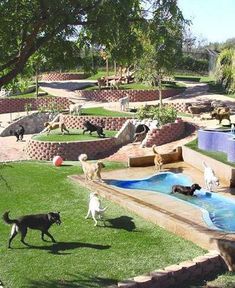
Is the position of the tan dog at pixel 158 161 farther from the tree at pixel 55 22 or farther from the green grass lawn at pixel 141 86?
the green grass lawn at pixel 141 86

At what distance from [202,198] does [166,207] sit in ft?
6.75

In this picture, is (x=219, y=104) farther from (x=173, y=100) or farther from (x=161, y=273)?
(x=161, y=273)

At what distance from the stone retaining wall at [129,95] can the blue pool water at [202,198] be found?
24.3 metres

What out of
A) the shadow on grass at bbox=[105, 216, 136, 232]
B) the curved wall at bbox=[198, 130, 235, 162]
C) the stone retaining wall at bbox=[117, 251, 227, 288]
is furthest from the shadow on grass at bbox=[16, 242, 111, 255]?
the curved wall at bbox=[198, 130, 235, 162]

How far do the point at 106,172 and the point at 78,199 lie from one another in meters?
4.52

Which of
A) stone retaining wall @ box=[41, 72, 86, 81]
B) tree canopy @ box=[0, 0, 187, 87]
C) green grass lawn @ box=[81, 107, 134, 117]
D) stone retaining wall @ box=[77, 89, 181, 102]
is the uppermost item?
tree canopy @ box=[0, 0, 187, 87]

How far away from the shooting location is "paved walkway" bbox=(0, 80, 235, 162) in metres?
26.6

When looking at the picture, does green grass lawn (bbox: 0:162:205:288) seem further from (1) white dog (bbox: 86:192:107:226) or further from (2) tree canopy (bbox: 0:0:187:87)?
(2) tree canopy (bbox: 0:0:187:87)

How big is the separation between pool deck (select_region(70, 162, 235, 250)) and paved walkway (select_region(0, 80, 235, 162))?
4.37m

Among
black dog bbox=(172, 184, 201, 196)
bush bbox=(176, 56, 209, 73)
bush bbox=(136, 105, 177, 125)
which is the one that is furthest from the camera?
bush bbox=(176, 56, 209, 73)

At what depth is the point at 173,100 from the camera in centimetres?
4144

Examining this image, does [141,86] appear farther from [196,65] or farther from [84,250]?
[84,250]

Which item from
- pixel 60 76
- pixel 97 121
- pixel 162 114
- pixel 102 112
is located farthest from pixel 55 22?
pixel 60 76

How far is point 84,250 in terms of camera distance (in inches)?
485
